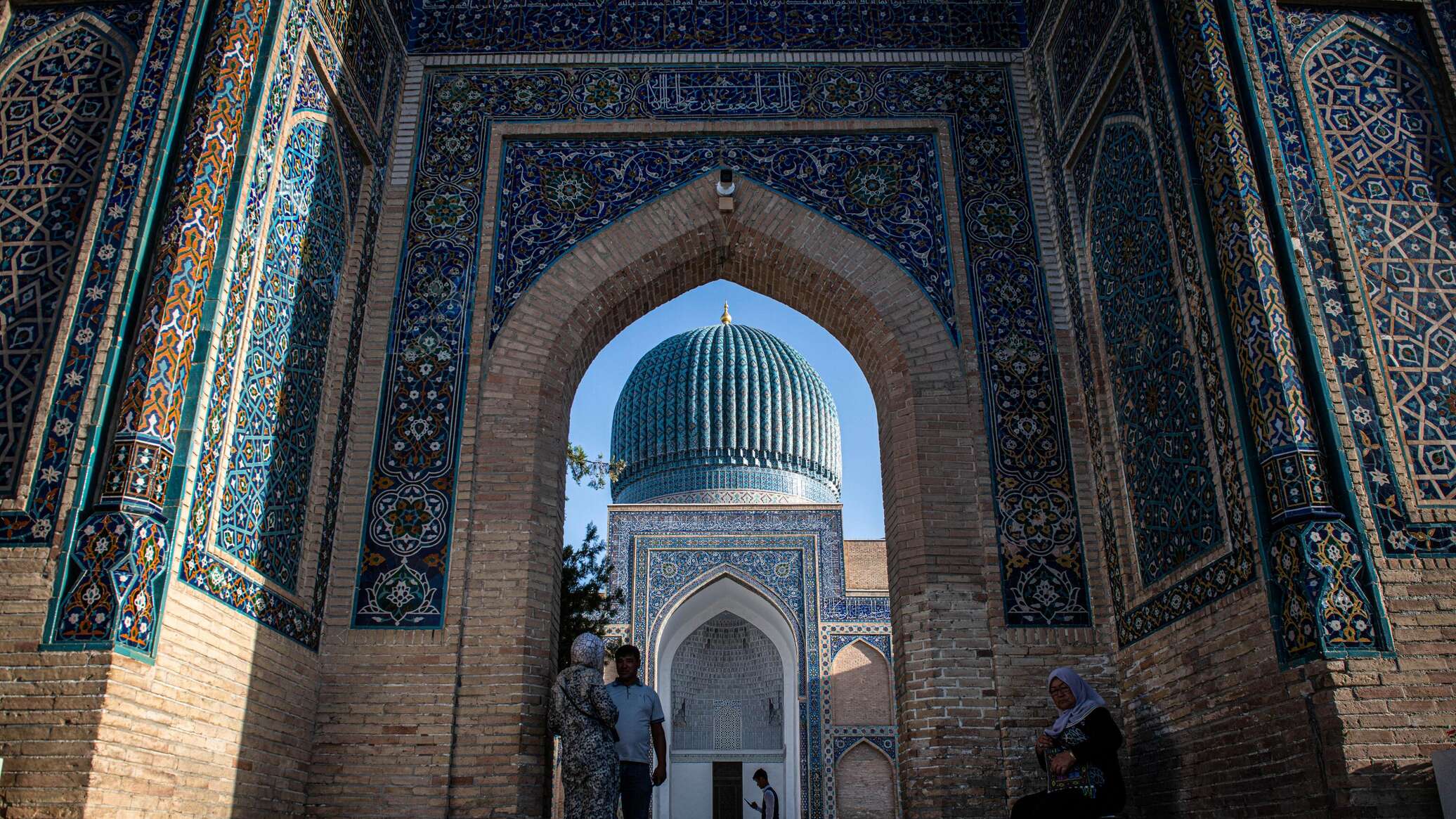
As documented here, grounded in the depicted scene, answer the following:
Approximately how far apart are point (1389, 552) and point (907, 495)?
213 cm

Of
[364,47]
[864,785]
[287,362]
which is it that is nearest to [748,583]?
[864,785]

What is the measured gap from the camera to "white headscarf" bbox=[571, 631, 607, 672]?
4652mm

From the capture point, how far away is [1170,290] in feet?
14.3

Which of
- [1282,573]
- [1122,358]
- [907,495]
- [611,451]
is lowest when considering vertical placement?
[1282,573]

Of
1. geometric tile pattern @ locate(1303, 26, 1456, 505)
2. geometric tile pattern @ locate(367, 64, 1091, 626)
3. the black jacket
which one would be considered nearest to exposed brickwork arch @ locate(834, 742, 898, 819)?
geometric tile pattern @ locate(367, 64, 1091, 626)

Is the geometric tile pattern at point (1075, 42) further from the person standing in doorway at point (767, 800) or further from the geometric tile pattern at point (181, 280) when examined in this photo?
the person standing in doorway at point (767, 800)

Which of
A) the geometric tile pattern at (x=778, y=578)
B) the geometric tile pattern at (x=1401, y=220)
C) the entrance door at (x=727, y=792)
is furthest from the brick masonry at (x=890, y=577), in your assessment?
the entrance door at (x=727, y=792)

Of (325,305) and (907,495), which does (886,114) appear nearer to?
(907,495)

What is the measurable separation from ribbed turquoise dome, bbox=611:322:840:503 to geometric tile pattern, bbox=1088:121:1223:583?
33.4 feet

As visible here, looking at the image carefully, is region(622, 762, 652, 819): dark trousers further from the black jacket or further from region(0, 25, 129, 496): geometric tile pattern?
region(0, 25, 129, 496): geometric tile pattern

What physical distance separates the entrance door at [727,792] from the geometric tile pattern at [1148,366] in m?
11.6

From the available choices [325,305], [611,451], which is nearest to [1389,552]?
[325,305]

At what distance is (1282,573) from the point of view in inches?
136

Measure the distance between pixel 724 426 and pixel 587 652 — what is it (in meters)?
11.1
